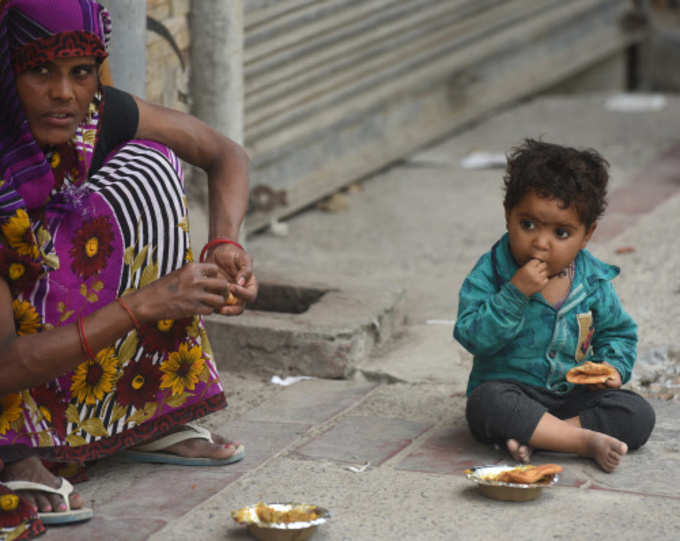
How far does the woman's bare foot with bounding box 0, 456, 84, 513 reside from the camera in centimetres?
267

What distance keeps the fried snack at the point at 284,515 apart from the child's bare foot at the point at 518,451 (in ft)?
2.13

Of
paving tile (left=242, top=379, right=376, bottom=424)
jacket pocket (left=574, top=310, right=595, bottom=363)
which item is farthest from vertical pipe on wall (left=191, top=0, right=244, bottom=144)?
jacket pocket (left=574, top=310, right=595, bottom=363)

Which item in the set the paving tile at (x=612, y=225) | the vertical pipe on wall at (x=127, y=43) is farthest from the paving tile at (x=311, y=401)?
the paving tile at (x=612, y=225)

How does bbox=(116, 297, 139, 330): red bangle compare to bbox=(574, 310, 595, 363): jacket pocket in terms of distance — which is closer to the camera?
bbox=(116, 297, 139, 330): red bangle

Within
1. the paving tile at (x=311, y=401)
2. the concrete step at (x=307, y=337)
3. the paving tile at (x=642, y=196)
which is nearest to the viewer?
the paving tile at (x=311, y=401)

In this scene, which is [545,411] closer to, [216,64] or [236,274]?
[236,274]

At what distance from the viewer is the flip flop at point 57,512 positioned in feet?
8.70

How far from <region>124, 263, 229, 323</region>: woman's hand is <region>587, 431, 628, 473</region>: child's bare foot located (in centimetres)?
103

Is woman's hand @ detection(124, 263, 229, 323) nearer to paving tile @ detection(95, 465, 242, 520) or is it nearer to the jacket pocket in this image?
paving tile @ detection(95, 465, 242, 520)

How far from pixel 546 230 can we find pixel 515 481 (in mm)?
649

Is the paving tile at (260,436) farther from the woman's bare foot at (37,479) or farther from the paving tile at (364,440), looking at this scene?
the woman's bare foot at (37,479)

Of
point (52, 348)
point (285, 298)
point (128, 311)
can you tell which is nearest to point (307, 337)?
point (285, 298)

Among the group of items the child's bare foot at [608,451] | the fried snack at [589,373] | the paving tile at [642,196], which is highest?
the fried snack at [589,373]

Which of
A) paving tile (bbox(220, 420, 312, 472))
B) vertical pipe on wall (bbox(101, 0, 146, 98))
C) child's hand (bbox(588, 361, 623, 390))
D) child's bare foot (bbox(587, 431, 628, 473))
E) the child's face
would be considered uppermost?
vertical pipe on wall (bbox(101, 0, 146, 98))
